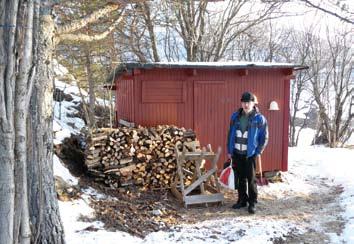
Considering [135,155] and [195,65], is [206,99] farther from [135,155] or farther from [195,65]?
[135,155]

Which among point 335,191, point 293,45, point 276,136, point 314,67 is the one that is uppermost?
point 293,45

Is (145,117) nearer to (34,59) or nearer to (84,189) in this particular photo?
(84,189)

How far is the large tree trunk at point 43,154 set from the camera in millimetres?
3319

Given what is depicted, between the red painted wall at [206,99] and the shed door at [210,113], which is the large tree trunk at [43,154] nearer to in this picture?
the red painted wall at [206,99]

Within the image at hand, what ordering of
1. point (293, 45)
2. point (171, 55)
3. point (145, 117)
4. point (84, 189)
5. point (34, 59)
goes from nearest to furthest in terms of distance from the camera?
point (34, 59), point (84, 189), point (145, 117), point (171, 55), point (293, 45)

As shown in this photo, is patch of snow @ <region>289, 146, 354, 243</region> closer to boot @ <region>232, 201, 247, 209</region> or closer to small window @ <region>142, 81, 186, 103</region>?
boot @ <region>232, 201, 247, 209</region>

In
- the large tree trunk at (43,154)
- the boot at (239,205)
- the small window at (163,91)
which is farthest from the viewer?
the small window at (163,91)

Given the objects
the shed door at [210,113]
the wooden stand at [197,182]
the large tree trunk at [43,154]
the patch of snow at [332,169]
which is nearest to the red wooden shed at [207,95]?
the shed door at [210,113]

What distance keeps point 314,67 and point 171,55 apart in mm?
7835

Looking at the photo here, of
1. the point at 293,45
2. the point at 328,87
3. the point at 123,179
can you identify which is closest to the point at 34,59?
the point at 123,179

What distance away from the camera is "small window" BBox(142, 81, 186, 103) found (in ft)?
25.1

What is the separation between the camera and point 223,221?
562cm

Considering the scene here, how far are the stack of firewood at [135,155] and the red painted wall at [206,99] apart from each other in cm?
67

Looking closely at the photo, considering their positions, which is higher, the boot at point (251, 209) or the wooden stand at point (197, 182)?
the wooden stand at point (197, 182)
